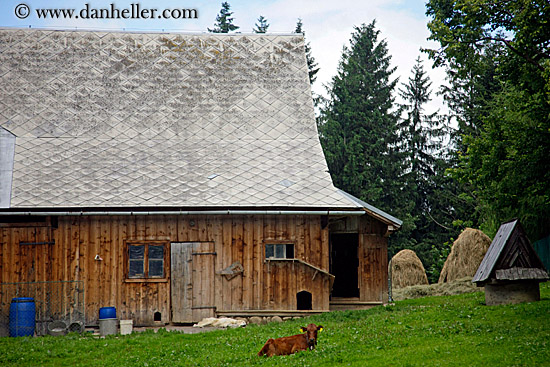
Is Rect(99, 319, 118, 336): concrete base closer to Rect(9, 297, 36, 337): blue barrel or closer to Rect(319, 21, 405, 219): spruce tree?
Rect(9, 297, 36, 337): blue barrel

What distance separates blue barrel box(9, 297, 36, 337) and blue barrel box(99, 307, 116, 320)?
1.76 m

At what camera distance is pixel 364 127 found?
47969 millimetres

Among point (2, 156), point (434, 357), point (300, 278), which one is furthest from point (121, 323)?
point (434, 357)

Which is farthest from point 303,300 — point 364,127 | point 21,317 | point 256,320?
point 364,127

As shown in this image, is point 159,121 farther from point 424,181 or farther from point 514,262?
point 424,181

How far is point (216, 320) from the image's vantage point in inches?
763

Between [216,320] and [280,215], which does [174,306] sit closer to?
[216,320]

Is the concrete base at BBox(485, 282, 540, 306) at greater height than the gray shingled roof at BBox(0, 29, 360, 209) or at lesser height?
lesser

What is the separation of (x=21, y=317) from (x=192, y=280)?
472 cm

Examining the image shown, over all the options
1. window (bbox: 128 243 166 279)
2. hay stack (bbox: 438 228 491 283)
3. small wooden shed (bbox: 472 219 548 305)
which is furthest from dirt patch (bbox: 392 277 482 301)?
window (bbox: 128 243 166 279)

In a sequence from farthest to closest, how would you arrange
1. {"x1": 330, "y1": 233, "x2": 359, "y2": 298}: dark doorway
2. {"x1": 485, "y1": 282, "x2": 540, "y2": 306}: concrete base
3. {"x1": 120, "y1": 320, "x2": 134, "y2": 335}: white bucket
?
1. {"x1": 330, "y1": 233, "x2": 359, "y2": 298}: dark doorway
2. {"x1": 120, "y1": 320, "x2": 134, "y2": 335}: white bucket
3. {"x1": 485, "y1": 282, "x2": 540, "y2": 306}: concrete base

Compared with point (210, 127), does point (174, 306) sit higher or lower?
lower

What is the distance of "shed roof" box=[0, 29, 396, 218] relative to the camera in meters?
20.6

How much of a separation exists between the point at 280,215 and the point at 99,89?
29.1ft
